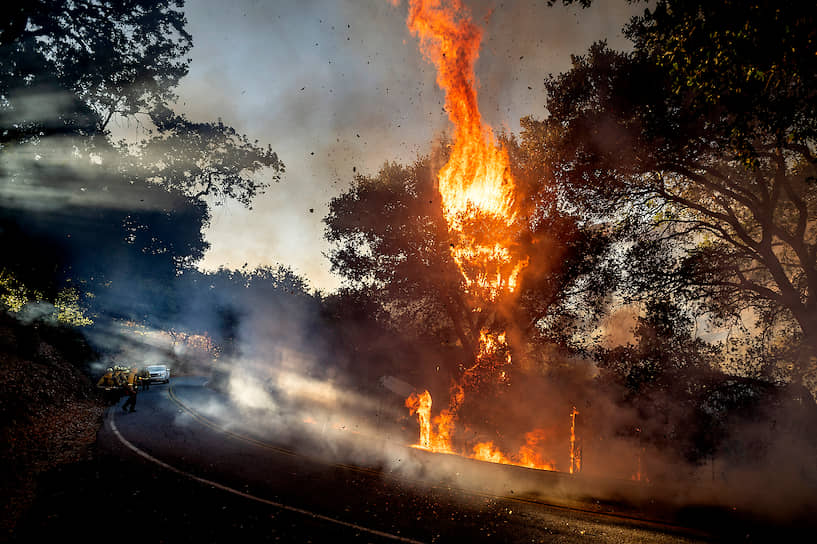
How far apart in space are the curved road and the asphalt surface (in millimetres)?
33

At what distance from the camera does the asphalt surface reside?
20.6 feet

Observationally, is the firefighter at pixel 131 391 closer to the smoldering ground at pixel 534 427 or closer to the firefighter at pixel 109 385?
the firefighter at pixel 109 385

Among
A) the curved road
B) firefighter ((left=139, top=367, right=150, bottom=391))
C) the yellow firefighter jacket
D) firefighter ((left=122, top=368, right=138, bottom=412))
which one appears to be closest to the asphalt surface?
the curved road

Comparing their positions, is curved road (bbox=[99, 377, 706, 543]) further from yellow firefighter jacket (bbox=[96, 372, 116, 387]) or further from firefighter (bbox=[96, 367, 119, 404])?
yellow firefighter jacket (bbox=[96, 372, 116, 387])

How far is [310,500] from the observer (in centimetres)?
787

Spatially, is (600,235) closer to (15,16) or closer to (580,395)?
(580,395)

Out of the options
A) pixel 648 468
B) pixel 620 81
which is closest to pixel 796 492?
pixel 648 468

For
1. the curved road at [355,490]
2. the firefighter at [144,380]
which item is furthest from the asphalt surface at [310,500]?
the firefighter at [144,380]

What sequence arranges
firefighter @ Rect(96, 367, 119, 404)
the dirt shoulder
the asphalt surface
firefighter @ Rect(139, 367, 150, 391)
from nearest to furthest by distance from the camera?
the asphalt surface, the dirt shoulder, firefighter @ Rect(96, 367, 119, 404), firefighter @ Rect(139, 367, 150, 391)

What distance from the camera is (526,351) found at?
1966cm

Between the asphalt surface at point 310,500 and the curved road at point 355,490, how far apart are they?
3 centimetres

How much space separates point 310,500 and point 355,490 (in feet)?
4.00

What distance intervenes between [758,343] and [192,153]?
24.1m

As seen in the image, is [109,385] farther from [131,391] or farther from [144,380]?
[144,380]
